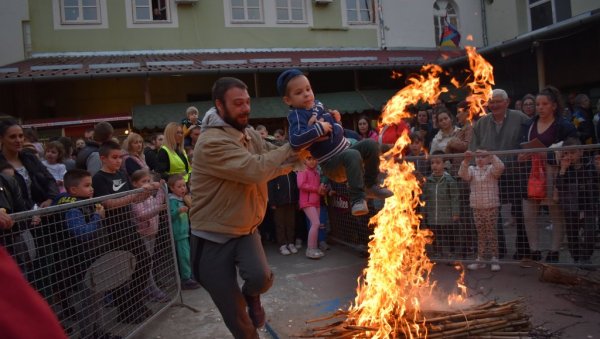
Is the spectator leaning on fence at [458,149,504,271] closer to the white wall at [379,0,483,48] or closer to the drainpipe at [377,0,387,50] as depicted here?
the drainpipe at [377,0,387,50]

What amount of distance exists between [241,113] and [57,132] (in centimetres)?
1181

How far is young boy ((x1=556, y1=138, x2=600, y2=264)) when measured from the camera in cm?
556

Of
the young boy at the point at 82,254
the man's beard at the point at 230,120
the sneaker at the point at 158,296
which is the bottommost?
the sneaker at the point at 158,296

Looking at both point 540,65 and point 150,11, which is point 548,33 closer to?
point 540,65

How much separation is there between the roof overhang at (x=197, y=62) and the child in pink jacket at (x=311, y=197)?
7226 mm

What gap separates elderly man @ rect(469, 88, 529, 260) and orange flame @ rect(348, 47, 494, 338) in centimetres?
62

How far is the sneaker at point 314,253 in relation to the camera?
7387mm

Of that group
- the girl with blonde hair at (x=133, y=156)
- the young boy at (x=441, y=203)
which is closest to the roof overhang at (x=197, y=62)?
the girl with blonde hair at (x=133, y=156)

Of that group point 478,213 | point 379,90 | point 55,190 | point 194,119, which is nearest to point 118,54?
point 379,90

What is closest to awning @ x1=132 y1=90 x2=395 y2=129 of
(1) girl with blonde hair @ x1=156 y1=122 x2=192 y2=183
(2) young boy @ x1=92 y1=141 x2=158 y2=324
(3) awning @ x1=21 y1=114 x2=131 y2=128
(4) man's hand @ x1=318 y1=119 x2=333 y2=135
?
(3) awning @ x1=21 y1=114 x2=131 y2=128

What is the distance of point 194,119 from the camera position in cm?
786

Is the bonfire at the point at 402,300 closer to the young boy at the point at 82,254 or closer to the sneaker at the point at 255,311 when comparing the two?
the sneaker at the point at 255,311

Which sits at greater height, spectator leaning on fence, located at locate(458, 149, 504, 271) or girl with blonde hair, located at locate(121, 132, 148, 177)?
girl with blonde hair, located at locate(121, 132, 148, 177)

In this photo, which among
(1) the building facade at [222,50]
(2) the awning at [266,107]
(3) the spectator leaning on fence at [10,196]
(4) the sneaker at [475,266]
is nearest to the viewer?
(3) the spectator leaning on fence at [10,196]
